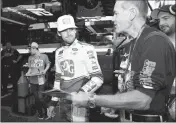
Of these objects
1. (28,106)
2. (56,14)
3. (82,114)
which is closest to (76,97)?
(82,114)

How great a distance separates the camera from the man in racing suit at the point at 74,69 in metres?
1.58

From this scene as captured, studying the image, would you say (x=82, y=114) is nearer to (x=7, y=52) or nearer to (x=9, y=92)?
(x=7, y=52)

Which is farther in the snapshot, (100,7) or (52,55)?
(100,7)

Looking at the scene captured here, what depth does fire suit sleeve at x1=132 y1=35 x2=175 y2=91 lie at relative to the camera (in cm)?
68

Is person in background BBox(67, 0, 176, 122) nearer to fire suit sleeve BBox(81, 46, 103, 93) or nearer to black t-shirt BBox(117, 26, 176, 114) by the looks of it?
black t-shirt BBox(117, 26, 176, 114)

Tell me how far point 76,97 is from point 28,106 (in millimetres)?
2580

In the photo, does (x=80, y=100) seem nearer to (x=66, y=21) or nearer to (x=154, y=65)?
(x=154, y=65)

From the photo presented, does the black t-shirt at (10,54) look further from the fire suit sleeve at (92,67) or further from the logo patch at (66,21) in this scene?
the fire suit sleeve at (92,67)

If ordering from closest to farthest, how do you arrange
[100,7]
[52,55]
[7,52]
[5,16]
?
[52,55], [100,7], [7,52], [5,16]

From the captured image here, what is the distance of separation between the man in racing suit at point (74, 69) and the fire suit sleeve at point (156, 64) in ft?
2.75

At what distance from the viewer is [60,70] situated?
1666 mm

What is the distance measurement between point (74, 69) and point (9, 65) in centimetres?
299

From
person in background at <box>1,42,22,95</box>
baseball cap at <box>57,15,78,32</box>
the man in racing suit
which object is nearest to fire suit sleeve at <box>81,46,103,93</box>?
the man in racing suit

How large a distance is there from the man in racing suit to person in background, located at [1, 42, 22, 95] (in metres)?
2.41
